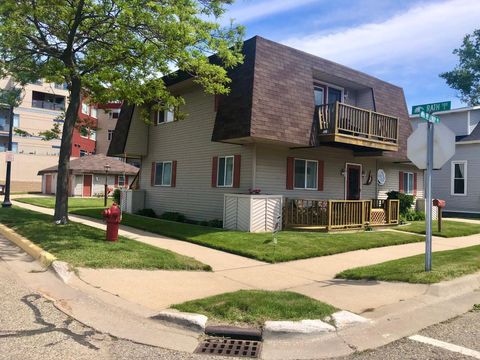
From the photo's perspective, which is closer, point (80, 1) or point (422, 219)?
point (80, 1)

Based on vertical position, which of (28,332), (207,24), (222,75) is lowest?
(28,332)

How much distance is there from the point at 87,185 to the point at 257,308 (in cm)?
3643

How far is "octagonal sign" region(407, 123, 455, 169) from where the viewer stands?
8.16 m

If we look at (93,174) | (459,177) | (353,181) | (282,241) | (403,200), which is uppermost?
(93,174)

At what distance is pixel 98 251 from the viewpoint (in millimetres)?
9547

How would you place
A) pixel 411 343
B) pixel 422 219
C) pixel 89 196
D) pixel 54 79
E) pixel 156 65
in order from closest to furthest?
pixel 411 343, pixel 156 65, pixel 54 79, pixel 422 219, pixel 89 196

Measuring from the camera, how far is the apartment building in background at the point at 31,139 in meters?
49.2

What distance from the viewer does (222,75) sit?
13.1 m

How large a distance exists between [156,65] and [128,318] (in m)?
9.12

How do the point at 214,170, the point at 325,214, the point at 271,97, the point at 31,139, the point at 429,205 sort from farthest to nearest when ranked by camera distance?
the point at 31,139, the point at 214,170, the point at 325,214, the point at 271,97, the point at 429,205

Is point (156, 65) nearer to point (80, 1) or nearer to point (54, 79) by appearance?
point (80, 1)

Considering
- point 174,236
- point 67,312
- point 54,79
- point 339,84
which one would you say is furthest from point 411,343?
point 339,84

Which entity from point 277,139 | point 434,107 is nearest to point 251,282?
point 434,107

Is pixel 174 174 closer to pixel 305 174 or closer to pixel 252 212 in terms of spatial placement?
pixel 305 174
